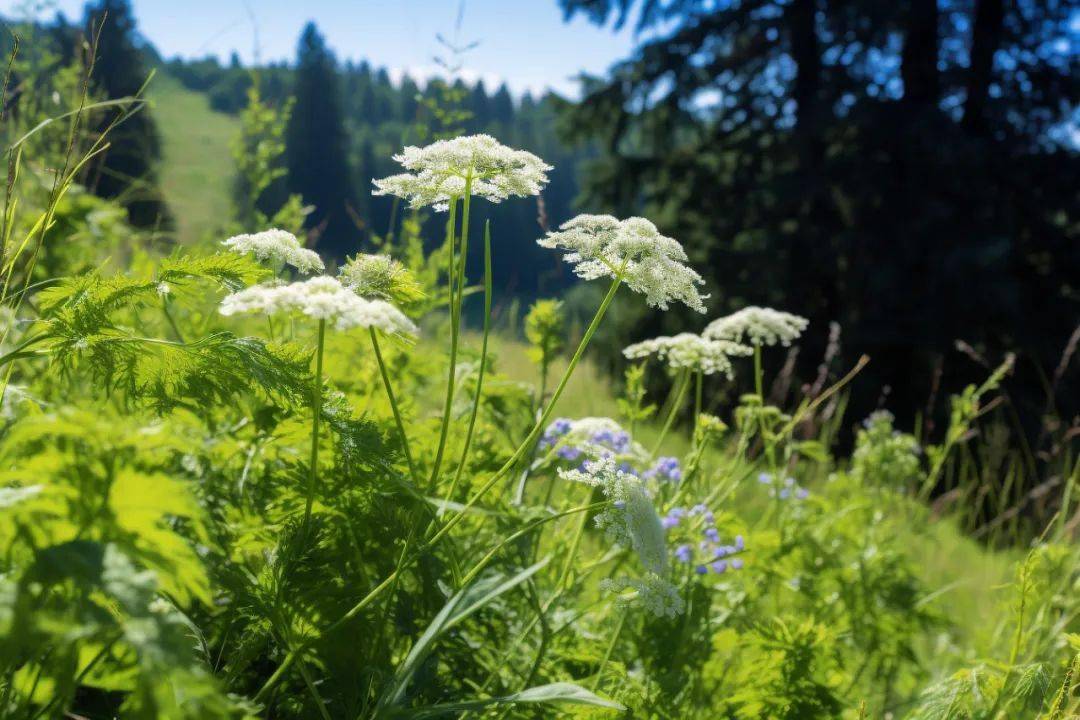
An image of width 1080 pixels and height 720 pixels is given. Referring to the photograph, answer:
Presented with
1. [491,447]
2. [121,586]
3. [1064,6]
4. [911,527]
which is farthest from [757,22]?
[121,586]

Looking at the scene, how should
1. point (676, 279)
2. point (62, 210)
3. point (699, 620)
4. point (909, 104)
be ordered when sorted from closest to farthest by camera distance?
point (676, 279)
point (699, 620)
point (62, 210)
point (909, 104)

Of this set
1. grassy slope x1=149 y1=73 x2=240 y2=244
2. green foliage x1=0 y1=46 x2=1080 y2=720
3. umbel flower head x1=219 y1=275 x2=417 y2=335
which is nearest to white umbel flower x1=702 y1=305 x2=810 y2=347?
green foliage x1=0 y1=46 x2=1080 y2=720

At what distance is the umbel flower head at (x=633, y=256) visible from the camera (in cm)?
128

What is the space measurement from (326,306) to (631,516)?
61 cm

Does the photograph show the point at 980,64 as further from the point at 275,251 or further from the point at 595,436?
the point at 275,251

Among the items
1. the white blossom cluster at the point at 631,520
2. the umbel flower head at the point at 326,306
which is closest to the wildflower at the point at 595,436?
the white blossom cluster at the point at 631,520

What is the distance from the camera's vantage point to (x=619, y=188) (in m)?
14.1

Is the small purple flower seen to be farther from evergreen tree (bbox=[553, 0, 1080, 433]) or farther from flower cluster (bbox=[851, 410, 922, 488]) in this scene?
evergreen tree (bbox=[553, 0, 1080, 433])

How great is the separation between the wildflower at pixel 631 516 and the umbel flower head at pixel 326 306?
1.46ft

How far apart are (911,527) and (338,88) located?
199 ft

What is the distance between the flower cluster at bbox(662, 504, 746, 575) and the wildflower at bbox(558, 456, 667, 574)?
0.54m

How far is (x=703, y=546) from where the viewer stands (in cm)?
207

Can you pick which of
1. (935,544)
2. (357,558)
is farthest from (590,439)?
(935,544)

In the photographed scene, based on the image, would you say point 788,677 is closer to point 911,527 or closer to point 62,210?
point 911,527
